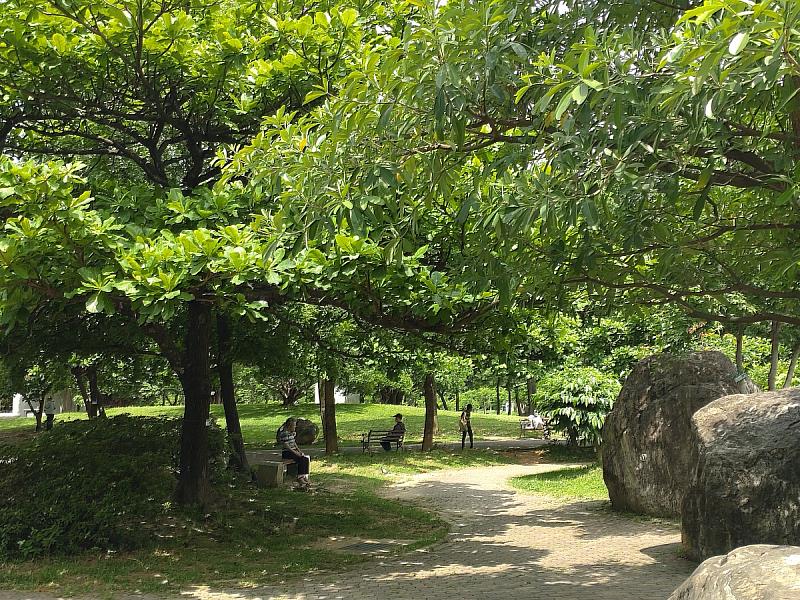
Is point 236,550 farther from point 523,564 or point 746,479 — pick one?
point 746,479

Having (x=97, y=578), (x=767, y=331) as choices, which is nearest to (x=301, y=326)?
(x=97, y=578)

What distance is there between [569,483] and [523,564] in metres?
7.96

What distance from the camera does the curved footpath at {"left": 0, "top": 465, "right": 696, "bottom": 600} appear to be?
762cm

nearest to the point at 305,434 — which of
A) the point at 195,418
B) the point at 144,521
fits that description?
the point at 195,418

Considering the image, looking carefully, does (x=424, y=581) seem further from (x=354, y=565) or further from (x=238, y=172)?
(x=238, y=172)

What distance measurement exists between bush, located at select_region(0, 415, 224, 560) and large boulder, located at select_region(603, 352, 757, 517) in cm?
736

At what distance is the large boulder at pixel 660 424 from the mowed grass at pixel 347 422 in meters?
15.3

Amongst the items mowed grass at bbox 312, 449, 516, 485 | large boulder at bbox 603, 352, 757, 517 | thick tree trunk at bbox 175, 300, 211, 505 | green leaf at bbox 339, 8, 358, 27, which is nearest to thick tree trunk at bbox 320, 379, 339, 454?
mowed grass at bbox 312, 449, 516, 485

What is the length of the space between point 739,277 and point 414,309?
3.43 metres

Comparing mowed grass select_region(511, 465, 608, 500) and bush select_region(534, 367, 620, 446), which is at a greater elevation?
bush select_region(534, 367, 620, 446)

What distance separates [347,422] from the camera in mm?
33406

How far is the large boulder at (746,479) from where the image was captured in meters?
7.84

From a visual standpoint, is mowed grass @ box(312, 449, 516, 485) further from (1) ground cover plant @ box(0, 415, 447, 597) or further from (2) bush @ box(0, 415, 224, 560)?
(2) bush @ box(0, 415, 224, 560)

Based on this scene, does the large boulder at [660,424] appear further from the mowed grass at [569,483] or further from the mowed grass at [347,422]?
the mowed grass at [347,422]
